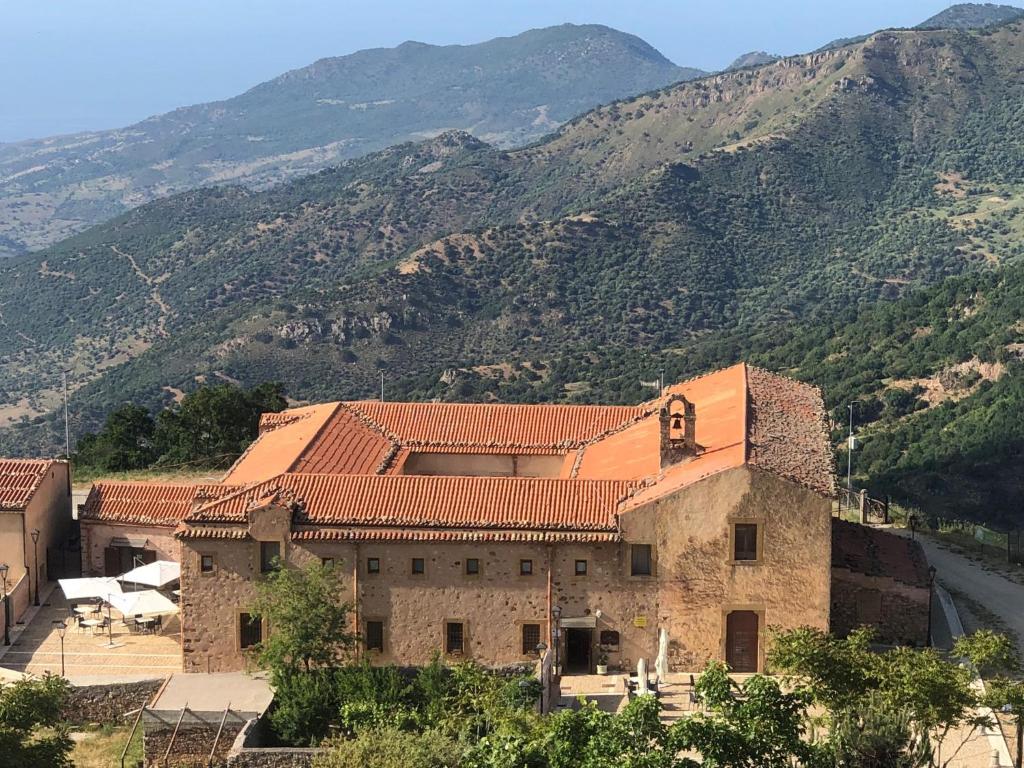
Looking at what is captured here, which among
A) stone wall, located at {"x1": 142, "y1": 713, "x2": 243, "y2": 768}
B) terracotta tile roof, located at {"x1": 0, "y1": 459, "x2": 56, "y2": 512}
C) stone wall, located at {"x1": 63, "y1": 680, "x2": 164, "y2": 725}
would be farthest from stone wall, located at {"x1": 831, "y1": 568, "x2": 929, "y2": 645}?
terracotta tile roof, located at {"x1": 0, "y1": 459, "x2": 56, "y2": 512}

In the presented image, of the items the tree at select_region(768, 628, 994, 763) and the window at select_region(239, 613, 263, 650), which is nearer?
the tree at select_region(768, 628, 994, 763)

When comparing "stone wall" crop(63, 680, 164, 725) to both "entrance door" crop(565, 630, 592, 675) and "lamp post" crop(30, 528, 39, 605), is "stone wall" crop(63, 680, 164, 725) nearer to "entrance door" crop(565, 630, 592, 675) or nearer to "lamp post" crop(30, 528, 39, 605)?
"lamp post" crop(30, 528, 39, 605)

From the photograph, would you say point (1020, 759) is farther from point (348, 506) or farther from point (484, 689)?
point (348, 506)

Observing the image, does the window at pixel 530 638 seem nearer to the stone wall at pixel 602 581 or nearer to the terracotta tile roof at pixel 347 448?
the stone wall at pixel 602 581

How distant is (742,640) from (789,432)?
6595mm

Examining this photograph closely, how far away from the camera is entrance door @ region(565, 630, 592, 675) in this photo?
38.5 m

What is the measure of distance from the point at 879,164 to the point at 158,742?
525 ft

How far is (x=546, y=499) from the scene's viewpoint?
39031 millimetres

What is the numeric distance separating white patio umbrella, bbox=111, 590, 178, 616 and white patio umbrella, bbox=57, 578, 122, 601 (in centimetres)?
58

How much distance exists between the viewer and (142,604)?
41.8 m

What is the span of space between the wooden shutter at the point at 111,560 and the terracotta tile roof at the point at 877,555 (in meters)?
20.5

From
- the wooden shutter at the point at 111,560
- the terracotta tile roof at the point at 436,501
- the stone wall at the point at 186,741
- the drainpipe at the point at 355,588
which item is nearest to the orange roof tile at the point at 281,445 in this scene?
the terracotta tile roof at the point at 436,501

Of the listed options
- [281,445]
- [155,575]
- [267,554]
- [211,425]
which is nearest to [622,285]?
[211,425]

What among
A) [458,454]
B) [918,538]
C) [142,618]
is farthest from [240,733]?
[918,538]
